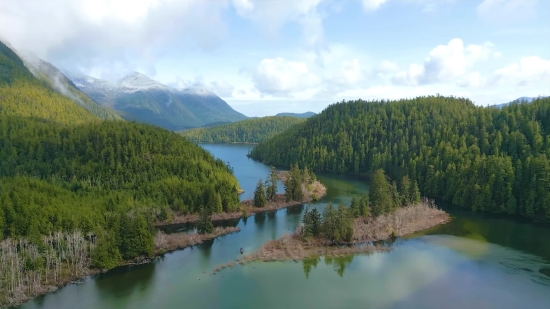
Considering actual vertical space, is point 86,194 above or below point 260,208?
above

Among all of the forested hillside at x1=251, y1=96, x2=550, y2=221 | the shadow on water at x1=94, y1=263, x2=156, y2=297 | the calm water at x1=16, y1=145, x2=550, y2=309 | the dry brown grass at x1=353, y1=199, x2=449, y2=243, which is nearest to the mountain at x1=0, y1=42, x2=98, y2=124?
the forested hillside at x1=251, y1=96, x2=550, y2=221

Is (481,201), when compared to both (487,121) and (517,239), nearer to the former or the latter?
(517,239)

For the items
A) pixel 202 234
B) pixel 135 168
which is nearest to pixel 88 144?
pixel 135 168

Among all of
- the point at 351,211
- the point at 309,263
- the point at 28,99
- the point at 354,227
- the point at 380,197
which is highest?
the point at 28,99

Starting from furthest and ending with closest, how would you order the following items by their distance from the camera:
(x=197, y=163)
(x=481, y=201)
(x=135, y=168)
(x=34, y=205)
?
(x=197, y=163)
(x=135, y=168)
(x=481, y=201)
(x=34, y=205)

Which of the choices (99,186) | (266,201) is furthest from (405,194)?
(99,186)

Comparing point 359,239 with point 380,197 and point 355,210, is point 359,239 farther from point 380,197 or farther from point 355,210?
point 380,197

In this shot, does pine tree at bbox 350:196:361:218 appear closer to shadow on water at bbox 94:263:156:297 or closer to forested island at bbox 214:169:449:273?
forested island at bbox 214:169:449:273
